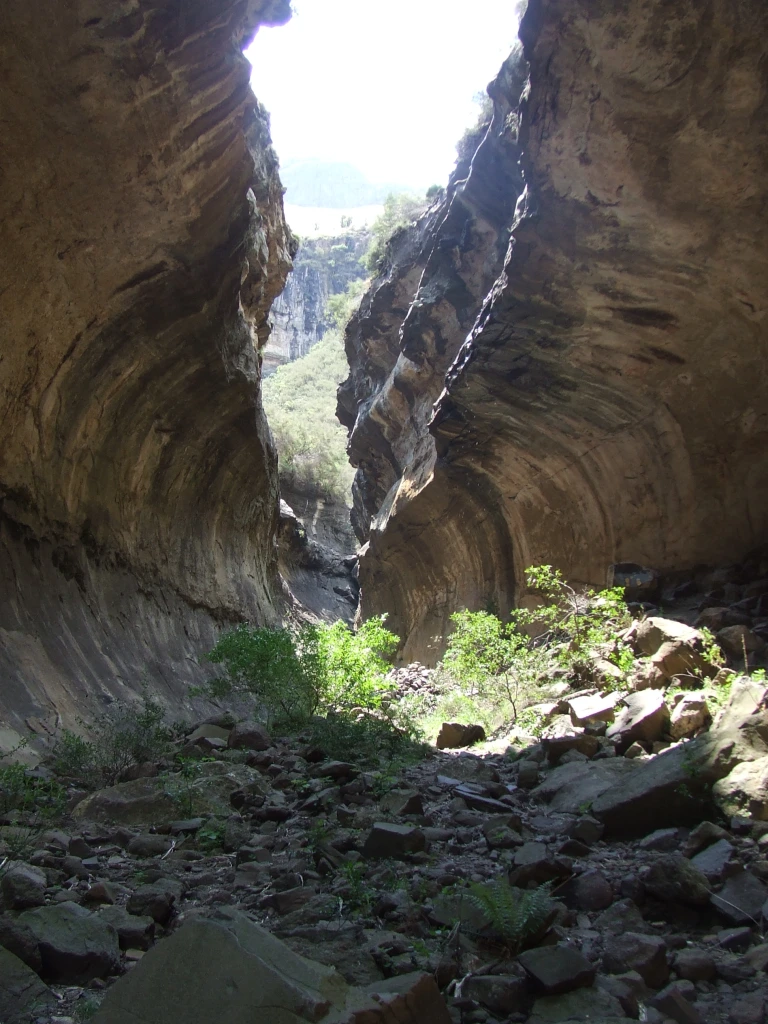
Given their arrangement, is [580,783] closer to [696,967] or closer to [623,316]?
[696,967]

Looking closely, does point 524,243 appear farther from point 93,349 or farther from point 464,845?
point 464,845

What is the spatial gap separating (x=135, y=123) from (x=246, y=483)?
8.70 m

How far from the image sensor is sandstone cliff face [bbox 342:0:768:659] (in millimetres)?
7727

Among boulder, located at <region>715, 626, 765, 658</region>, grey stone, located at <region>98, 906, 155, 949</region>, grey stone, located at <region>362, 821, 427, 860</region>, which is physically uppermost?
boulder, located at <region>715, 626, 765, 658</region>

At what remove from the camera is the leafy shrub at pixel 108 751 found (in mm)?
5535

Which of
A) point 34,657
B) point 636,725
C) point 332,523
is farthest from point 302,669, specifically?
point 332,523

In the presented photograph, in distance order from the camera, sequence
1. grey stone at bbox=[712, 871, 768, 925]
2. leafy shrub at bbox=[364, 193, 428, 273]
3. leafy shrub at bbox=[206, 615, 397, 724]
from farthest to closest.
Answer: leafy shrub at bbox=[364, 193, 428, 273], leafy shrub at bbox=[206, 615, 397, 724], grey stone at bbox=[712, 871, 768, 925]

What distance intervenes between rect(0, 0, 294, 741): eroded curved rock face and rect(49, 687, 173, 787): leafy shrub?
79 centimetres

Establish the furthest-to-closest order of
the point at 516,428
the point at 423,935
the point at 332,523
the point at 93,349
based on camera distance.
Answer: the point at 332,523
the point at 516,428
the point at 93,349
the point at 423,935

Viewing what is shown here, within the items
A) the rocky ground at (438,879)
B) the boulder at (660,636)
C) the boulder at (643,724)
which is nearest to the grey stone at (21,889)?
the rocky ground at (438,879)

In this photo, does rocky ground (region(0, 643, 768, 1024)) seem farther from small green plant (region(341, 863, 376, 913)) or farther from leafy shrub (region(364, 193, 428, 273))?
leafy shrub (region(364, 193, 428, 273))

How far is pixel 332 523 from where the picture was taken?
3591 cm

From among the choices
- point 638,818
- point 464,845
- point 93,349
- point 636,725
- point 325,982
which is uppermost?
point 93,349

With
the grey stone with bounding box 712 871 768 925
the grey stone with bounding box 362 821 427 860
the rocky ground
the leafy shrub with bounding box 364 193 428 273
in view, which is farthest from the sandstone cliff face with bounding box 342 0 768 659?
the leafy shrub with bounding box 364 193 428 273
